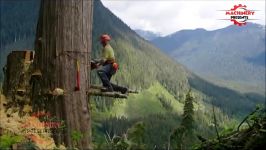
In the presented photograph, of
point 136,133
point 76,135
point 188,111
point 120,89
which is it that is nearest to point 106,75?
point 120,89

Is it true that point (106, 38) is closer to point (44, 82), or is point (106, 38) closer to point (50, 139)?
point (44, 82)

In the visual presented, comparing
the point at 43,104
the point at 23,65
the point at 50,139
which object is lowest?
the point at 50,139

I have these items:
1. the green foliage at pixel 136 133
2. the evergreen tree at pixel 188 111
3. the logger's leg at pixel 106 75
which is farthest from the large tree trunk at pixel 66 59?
the evergreen tree at pixel 188 111

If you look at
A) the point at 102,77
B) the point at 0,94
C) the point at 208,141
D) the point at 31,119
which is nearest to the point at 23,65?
the point at 0,94

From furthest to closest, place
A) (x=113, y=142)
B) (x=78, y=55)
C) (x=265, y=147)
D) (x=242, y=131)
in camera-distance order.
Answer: (x=78, y=55)
(x=113, y=142)
(x=242, y=131)
(x=265, y=147)

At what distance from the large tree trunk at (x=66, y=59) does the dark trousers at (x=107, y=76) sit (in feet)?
5.31

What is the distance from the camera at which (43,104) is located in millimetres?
7461

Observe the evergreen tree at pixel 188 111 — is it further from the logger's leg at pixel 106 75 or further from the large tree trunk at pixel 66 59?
the large tree trunk at pixel 66 59

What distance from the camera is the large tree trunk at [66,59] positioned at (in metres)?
7.35

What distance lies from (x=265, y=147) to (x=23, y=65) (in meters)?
6.06

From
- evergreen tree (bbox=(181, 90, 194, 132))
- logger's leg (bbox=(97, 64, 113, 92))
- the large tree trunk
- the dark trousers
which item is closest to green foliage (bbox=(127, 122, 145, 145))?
the large tree trunk

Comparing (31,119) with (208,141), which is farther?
(31,119)

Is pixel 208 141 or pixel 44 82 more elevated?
pixel 44 82

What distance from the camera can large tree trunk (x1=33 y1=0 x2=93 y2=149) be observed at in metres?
7.35
